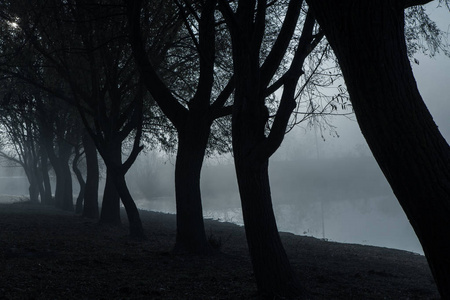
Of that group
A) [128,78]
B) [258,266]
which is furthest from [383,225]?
[258,266]

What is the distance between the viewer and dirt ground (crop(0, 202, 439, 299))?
6.05 m

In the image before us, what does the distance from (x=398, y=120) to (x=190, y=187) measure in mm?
6690

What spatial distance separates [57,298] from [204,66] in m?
5.38

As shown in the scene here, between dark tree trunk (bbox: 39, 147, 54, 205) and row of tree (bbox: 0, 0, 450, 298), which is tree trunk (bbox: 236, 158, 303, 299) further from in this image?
dark tree trunk (bbox: 39, 147, 54, 205)

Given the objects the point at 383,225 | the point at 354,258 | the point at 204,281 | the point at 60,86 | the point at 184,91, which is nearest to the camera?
the point at 204,281

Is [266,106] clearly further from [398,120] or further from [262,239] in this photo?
[398,120]

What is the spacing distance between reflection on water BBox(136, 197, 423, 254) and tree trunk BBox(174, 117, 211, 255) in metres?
15.2

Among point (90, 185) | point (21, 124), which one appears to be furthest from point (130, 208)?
point (21, 124)

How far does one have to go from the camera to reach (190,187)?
9.83 metres

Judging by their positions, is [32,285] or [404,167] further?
[32,285]

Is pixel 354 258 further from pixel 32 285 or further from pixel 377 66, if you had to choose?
pixel 377 66

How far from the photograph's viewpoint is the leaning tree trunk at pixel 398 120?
3428 millimetres

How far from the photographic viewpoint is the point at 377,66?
11.6 feet

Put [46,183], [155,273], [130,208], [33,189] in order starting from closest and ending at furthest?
[155,273]
[130,208]
[46,183]
[33,189]
